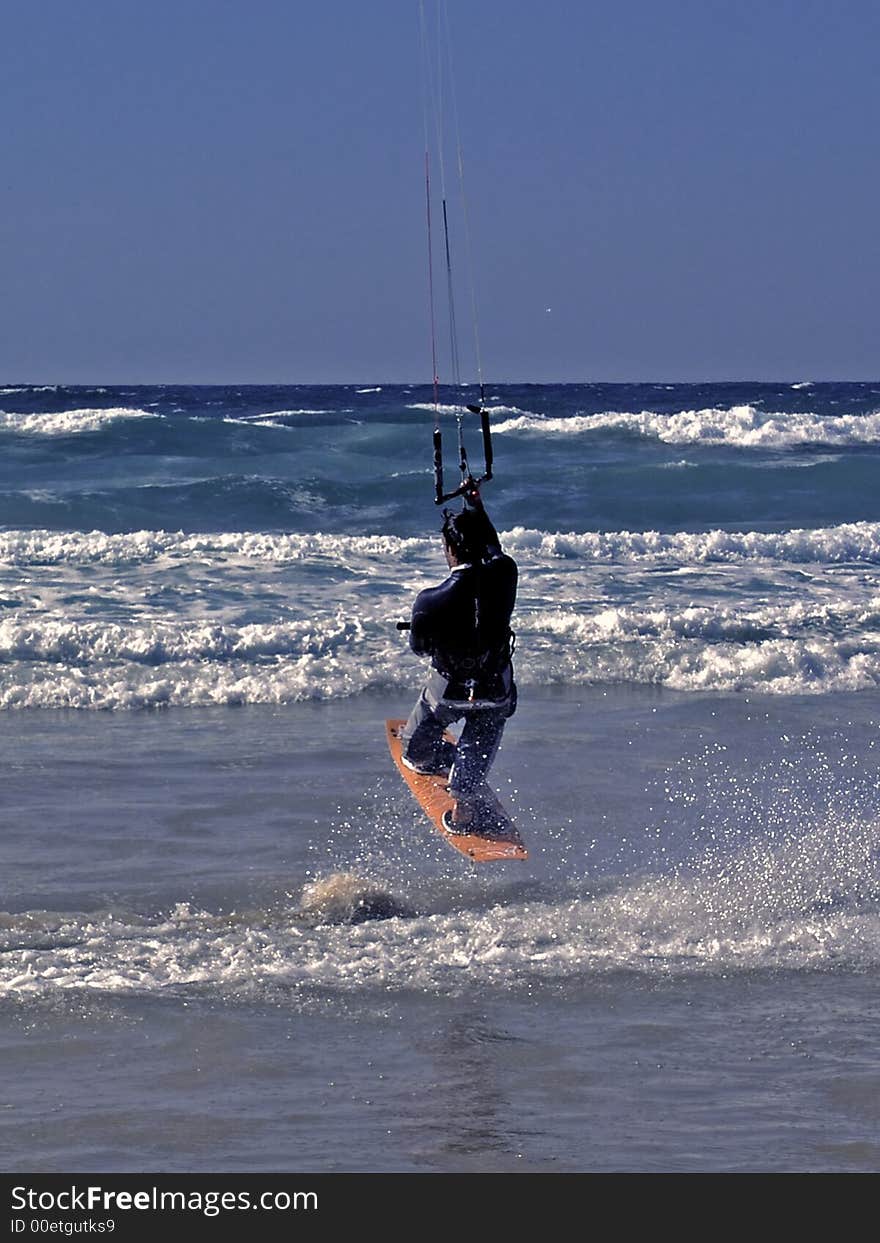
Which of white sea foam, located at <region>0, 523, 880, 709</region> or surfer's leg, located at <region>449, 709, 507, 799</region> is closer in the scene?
surfer's leg, located at <region>449, 709, 507, 799</region>

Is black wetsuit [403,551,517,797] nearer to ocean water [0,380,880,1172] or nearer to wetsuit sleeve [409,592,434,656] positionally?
wetsuit sleeve [409,592,434,656]

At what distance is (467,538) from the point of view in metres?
8.36

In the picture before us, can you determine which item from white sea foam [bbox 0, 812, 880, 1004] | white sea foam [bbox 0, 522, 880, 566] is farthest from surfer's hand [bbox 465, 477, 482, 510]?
white sea foam [bbox 0, 522, 880, 566]

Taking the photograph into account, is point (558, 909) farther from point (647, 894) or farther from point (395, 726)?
point (395, 726)

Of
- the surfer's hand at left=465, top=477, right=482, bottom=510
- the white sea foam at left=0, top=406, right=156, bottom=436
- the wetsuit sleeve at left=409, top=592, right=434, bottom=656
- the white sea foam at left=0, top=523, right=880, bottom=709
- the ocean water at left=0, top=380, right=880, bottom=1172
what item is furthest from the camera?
the white sea foam at left=0, top=406, right=156, bottom=436

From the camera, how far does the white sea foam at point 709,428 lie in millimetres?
38938

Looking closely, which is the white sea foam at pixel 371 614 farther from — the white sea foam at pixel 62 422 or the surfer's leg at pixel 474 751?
the white sea foam at pixel 62 422

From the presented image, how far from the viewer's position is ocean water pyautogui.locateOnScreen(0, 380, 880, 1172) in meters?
5.82

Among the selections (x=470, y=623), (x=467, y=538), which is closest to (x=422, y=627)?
(x=470, y=623)

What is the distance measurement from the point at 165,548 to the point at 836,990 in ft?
51.6

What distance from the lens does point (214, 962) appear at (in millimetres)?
7426

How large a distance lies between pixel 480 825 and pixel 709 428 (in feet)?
106

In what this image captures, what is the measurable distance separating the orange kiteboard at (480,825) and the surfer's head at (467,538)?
1.33 m

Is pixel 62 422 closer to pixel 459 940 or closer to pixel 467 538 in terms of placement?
pixel 467 538
